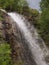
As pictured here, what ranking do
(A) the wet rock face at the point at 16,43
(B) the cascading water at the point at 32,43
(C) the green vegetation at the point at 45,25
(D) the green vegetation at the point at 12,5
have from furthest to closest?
(D) the green vegetation at the point at 12,5 < (C) the green vegetation at the point at 45,25 < (B) the cascading water at the point at 32,43 < (A) the wet rock face at the point at 16,43

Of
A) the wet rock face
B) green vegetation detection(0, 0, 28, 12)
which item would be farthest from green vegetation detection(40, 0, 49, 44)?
the wet rock face

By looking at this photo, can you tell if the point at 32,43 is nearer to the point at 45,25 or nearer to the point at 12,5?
the point at 45,25

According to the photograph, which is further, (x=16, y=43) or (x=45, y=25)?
(x=45, y=25)

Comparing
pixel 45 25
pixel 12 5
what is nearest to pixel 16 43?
pixel 45 25

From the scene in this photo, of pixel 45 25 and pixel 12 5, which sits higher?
pixel 12 5

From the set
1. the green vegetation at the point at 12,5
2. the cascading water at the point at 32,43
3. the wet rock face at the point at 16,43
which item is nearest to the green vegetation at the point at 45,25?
the cascading water at the point at 32,43

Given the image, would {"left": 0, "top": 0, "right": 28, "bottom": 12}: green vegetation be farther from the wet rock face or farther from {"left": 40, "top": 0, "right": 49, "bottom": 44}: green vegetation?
the wet rock face

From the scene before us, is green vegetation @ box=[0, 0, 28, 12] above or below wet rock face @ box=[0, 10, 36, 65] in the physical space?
above

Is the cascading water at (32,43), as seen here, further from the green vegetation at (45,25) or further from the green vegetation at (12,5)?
the green vegetation at (12,5)

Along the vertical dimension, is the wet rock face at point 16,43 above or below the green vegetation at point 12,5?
below

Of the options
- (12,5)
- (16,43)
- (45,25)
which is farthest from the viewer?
(12,5)

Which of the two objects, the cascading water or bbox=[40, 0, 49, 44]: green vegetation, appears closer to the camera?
the cascading water

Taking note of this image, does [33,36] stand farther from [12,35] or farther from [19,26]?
[12,35]

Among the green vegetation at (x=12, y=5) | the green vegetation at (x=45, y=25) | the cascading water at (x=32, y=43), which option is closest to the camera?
the cascading water at (x=32, y=43)
